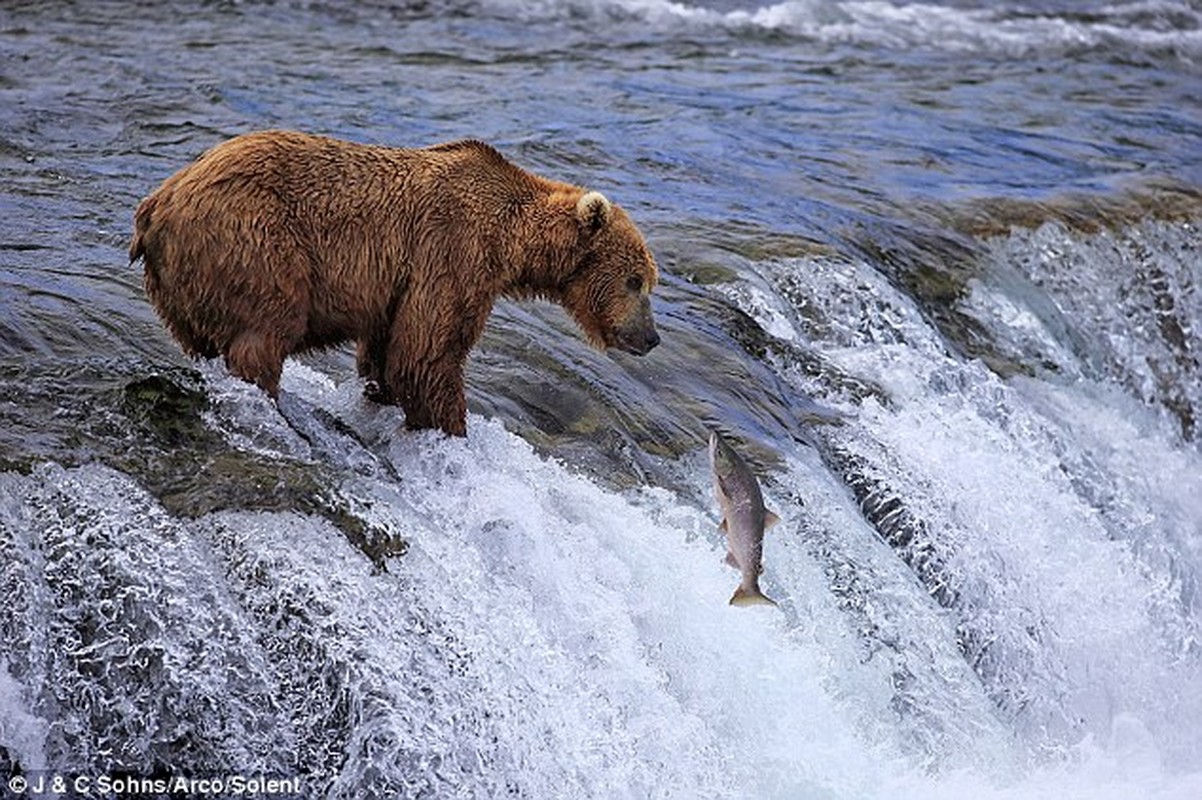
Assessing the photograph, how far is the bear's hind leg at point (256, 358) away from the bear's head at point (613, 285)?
1119mm

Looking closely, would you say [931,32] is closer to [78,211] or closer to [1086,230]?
[1086,230]

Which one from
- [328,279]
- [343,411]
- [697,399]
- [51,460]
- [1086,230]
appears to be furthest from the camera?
[1086,230]

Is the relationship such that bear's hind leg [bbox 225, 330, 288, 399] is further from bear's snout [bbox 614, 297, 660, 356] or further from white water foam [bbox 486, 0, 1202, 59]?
white water foam [bbox 486, 0, 1202, 59]

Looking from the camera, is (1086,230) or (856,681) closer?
(856,681)

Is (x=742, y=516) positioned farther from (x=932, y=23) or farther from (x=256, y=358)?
(x=932, y=23)

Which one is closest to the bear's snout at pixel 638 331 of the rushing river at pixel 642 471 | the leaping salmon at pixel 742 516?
→ the rushing river at pixel 642 471

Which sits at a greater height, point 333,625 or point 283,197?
point 283,197

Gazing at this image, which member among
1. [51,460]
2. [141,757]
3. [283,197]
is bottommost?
[141,757]

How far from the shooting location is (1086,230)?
10.7 m

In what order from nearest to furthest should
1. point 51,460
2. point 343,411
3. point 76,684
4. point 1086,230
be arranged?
point 76,684
point 51,460
point 343,411
point 1086,230

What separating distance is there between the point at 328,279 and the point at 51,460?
96 centimetres

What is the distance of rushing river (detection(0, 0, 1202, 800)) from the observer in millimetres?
5035

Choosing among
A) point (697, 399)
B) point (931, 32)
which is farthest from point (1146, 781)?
point (931, 32)

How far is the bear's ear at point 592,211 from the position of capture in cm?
618
